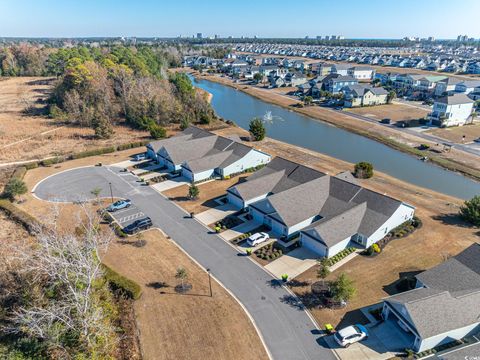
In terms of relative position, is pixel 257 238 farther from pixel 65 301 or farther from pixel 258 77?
pixel 258 77

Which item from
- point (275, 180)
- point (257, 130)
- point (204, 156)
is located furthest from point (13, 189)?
point (257, 130)

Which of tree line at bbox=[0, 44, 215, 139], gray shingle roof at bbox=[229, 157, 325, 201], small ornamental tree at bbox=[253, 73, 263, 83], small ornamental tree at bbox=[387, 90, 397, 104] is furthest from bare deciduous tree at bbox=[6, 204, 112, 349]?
small ornamental tree at bbox=[253, 73, 263, 83]

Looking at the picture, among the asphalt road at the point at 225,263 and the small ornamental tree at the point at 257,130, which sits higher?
the small ornamental tree at the point at 257,130

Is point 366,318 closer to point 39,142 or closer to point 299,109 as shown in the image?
point 39,142

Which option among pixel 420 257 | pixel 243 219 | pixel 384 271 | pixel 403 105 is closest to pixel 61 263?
pixel 243 219

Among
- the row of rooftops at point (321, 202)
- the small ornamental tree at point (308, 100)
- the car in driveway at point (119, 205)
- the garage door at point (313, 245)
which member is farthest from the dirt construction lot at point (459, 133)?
the car in driveway at point (119, 205)

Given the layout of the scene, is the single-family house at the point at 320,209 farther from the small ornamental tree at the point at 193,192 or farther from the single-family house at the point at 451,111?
the single-family house at the point at 451,111
